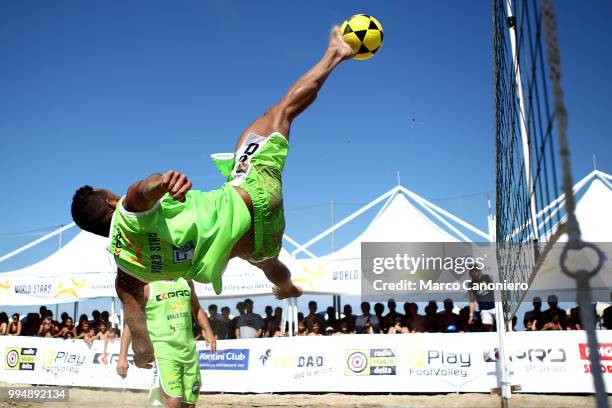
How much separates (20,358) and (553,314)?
29.4 feet

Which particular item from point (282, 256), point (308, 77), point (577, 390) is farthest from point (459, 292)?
point (308, 77)

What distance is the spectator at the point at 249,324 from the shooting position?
9.73 m

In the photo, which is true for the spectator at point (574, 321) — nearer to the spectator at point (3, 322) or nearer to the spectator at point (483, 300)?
the spectator at point (483, 300)

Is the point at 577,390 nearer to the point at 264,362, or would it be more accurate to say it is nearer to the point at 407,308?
the point at 407,308

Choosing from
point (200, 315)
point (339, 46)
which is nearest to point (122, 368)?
point (200, 315)

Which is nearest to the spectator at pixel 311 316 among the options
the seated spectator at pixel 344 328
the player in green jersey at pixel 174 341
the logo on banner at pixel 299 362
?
the seated spectator at pixel 344 328

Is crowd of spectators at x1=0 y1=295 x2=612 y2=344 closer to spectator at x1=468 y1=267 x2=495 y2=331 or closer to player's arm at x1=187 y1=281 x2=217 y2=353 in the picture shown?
spectator at x1=468 y1=267 x2=495 y2=331

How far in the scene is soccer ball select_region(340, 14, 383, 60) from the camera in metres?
3.86

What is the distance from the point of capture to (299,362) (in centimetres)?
874

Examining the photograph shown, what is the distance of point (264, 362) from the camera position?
8.95 meters

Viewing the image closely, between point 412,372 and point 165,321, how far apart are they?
464 centimetres

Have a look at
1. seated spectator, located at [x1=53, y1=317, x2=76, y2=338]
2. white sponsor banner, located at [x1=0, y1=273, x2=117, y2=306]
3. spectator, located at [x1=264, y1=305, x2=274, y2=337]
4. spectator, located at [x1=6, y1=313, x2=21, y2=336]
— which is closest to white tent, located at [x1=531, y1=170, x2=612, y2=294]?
spectator, located at [x1=264, y1=305, x2=274, y2=337]

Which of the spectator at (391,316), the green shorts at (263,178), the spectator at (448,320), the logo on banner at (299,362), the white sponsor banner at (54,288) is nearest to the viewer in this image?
the green shorts at (263,178)

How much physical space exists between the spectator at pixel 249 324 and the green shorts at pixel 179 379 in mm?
5275
